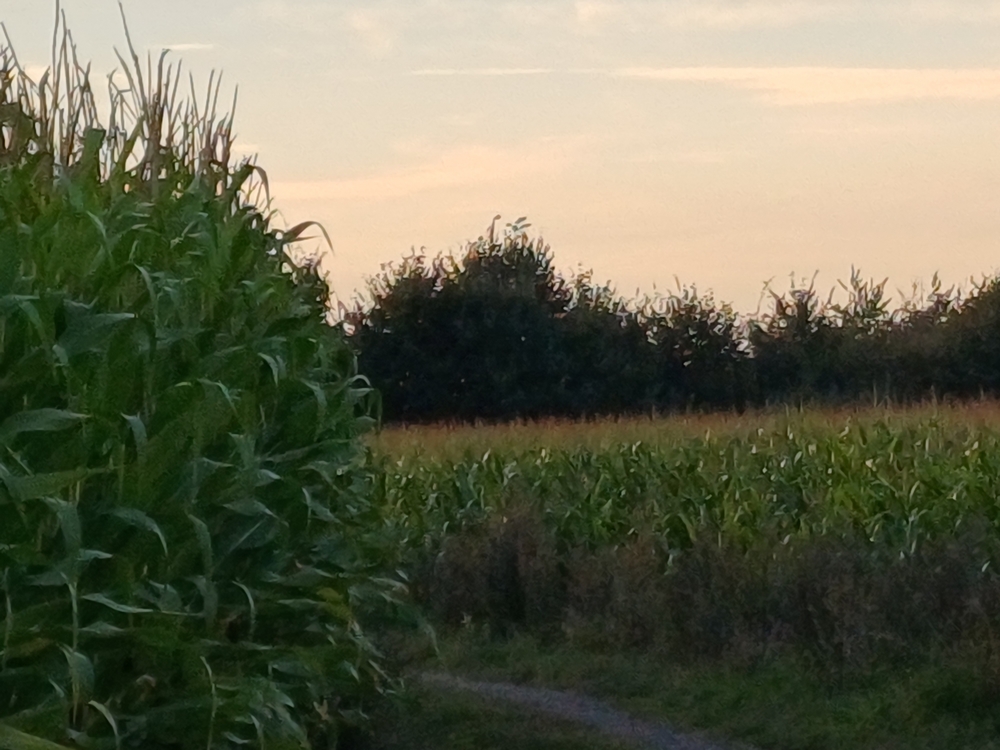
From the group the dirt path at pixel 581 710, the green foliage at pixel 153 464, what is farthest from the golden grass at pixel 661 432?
the green foliage at pixel 153 464

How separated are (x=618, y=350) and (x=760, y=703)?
96.9 feet

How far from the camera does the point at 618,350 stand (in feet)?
125

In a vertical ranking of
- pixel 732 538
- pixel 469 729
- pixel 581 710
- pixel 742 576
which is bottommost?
pixel 581 710

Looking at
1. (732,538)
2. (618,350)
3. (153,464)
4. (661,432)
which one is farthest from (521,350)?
(153,464)

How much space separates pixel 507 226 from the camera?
41500 mm

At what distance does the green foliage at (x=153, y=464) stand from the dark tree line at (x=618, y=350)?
30313 millimetres

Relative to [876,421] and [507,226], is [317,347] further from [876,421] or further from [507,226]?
[507,226]

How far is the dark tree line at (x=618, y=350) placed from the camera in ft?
123

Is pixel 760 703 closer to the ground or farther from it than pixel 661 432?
closer to the ground

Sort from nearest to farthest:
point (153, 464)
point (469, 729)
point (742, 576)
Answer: point (153, 464) < point (469, 729) < point (742, 576)

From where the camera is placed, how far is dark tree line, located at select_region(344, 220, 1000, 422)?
37375mm

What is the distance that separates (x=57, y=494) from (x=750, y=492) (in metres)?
8.41

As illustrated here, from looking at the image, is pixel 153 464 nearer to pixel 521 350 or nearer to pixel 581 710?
pixel 581 710

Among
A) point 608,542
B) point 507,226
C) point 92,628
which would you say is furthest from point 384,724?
point 507,226
